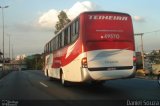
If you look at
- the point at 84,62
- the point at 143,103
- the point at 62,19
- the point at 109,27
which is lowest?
the point at 143,103

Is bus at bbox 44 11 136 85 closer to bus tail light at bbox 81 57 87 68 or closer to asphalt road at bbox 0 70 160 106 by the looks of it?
bus tail light at bbox 81 57 87 68

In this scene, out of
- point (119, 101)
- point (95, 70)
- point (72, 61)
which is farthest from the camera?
point (72, 61)

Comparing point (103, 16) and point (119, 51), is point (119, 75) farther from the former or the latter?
point (103, 16)

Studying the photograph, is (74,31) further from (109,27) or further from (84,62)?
(84,62)

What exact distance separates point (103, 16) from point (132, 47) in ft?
6.33

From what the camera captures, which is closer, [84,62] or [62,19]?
[84,62]

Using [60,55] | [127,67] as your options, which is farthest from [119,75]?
[60,55]

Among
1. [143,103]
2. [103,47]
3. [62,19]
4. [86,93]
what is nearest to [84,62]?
[103,47]

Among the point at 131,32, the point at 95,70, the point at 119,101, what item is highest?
the point at 131,32

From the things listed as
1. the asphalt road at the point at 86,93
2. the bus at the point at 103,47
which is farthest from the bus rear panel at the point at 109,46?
A: the asphalt road at the point at 86,93

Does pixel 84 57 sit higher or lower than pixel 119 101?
higher

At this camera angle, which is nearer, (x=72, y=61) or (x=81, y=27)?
(x=81, y=27)

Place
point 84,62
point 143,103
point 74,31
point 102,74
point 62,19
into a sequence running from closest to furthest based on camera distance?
point 143,103 → point 102,74 → point 84,62 → point 74,31 → point 62,19

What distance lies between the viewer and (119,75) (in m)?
17.5
